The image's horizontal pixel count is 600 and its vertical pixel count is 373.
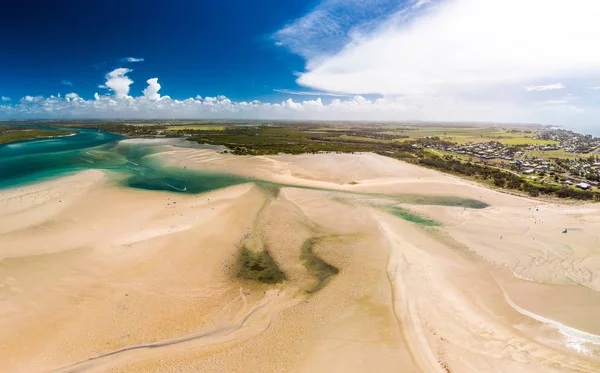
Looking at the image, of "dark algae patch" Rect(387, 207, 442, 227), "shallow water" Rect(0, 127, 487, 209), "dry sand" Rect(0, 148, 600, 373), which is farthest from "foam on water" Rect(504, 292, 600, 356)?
"shallow water" Rect(0, 127, 487, 209)

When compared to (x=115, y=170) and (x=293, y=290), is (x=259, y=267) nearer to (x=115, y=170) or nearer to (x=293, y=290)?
(x=293, y=290)

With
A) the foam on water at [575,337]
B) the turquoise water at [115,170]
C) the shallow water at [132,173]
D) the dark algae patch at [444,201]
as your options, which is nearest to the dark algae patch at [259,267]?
the foam on water at [575,337]

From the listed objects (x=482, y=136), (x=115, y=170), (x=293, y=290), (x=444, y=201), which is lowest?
(x=293, y=290)

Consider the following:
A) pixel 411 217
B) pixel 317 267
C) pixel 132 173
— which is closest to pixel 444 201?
pixel 411 217

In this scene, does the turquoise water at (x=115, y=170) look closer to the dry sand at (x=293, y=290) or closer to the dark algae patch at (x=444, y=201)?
the dry sand at (x=293, y=290)

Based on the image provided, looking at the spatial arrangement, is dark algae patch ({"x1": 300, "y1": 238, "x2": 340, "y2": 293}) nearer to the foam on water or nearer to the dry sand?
the dry sand

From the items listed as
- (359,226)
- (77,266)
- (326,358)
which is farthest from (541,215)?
(77,266)

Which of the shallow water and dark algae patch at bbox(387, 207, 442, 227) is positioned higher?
the shallow water
